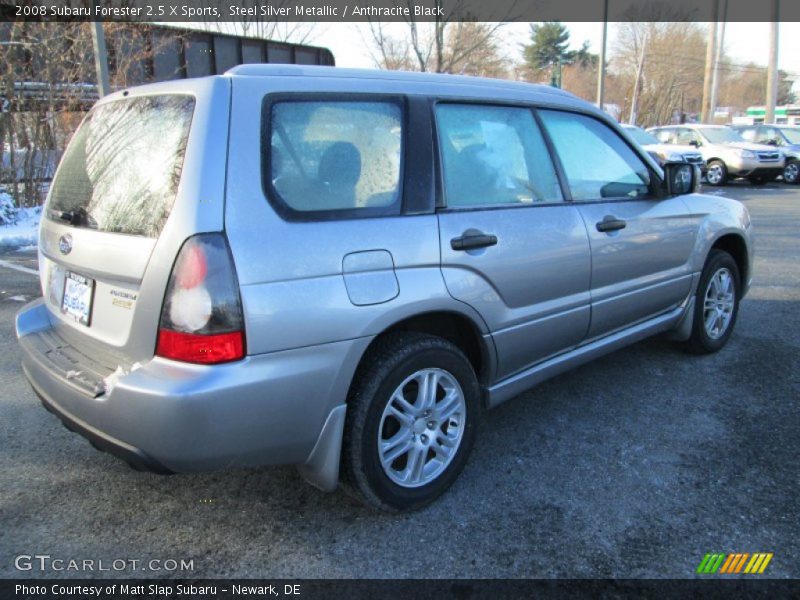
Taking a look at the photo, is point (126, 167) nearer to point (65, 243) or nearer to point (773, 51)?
point (65, 243)

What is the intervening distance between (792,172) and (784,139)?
1.64m

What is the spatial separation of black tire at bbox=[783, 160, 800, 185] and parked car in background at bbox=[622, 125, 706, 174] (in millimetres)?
2662

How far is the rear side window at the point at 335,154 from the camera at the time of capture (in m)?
2.28

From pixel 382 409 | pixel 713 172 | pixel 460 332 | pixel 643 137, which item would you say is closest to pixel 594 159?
pixel 460 332

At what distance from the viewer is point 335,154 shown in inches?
95.8

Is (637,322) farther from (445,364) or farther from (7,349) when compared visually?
(7,349)

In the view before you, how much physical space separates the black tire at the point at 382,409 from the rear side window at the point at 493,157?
65 centimetres

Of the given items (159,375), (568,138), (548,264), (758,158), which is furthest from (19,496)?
(758,158)

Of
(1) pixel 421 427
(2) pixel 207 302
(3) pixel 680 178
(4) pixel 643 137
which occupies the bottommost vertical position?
(1) pixel 421 427

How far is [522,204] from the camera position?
3035mm

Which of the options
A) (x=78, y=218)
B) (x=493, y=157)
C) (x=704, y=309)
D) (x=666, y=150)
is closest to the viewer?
(x=78, y=218)

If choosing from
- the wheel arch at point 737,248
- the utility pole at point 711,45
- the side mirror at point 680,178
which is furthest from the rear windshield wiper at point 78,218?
the utility pole at point 711,45

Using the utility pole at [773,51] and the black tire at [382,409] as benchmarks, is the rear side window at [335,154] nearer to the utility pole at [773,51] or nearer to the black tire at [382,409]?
the black tire at [382,409]

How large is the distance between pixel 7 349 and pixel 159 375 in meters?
3.23
